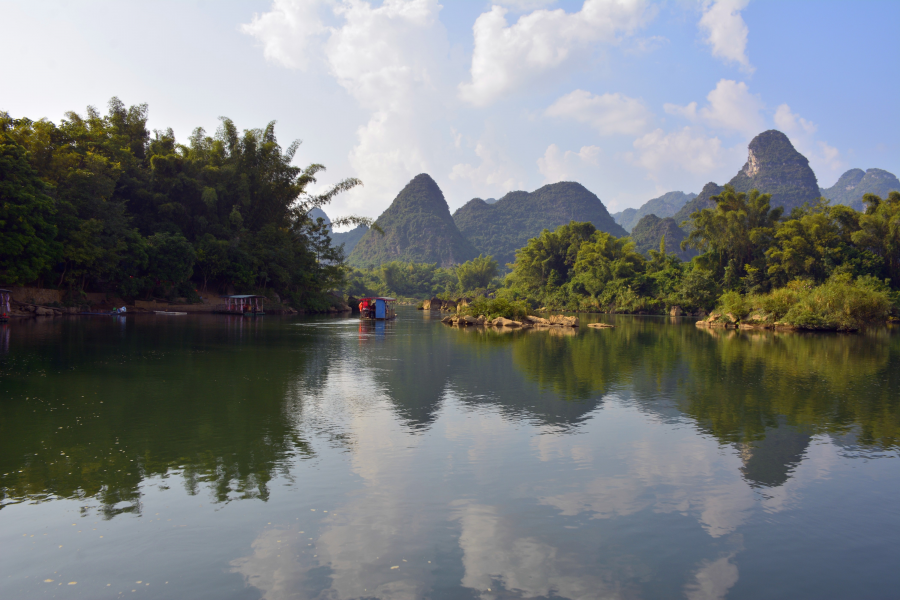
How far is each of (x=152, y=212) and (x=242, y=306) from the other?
9224 millimetres

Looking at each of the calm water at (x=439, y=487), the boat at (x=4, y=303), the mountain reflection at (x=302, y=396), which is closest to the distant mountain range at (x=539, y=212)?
the boat at (x=4, y=303)

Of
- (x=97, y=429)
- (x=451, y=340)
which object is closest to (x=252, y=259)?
(x=451, y=340)

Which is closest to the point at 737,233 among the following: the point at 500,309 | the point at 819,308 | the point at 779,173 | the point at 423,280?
the point at 819,308

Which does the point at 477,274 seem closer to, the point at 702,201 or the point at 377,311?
the point at 377,311

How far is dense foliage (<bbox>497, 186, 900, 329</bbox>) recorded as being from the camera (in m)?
31.9

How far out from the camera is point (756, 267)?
4762 centimetres

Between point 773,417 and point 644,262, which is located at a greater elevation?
point 644,262

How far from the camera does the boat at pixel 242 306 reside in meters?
40.2

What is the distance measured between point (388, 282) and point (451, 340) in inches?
2902

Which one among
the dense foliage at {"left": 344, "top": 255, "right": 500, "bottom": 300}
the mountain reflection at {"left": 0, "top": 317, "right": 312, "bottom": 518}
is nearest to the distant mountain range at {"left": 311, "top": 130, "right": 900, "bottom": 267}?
the dense foliage at {"left": 344, "top": 255, "right": 500, "bottom": 300}

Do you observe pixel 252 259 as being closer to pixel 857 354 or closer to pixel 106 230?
pixel 106 230

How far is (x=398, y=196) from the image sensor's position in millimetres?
168625

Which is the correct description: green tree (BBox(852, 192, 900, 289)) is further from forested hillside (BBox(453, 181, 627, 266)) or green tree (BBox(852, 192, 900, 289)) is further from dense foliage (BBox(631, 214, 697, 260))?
forested hillside (BBox(453, 181, 627, 266))

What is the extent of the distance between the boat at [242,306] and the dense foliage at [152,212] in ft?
5.85
